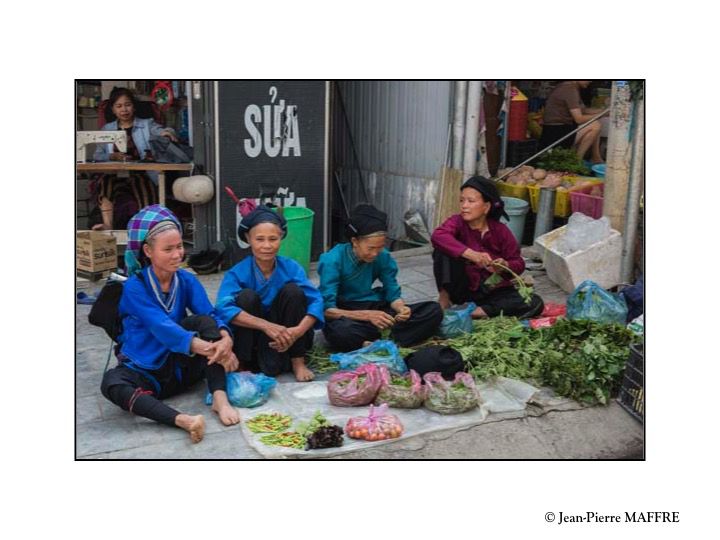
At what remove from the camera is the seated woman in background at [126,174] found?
297 inches

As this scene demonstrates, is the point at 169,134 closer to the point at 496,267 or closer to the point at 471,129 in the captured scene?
the point at 471,129

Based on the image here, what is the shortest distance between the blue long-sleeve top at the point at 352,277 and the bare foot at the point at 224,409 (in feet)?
3.53

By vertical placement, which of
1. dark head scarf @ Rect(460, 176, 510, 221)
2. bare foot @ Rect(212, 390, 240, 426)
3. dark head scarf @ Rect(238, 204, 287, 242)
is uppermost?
dark head scarf @ Rect(460, 176, 510, 221)

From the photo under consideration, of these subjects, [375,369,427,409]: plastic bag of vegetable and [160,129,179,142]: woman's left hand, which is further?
[160,129,179,142]: woman's left hand

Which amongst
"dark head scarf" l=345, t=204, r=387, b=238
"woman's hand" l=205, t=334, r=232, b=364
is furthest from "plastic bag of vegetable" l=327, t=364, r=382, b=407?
"dark head scarf" l=345, t=204, r=387, b=238

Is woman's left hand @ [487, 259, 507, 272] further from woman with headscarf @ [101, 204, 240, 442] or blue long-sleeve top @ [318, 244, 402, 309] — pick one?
woman with headscarf @ [101, 204, 240, 442]

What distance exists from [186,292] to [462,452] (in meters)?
1.71

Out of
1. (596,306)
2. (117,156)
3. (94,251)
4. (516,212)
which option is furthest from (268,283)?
(516,212)

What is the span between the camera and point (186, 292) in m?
4.41

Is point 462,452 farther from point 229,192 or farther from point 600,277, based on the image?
point 229,192

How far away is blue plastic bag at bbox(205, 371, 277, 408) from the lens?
434cm

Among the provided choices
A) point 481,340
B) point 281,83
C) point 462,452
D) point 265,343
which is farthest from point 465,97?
point 462,452

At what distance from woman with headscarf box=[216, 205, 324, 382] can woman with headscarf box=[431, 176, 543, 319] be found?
137 centimetres

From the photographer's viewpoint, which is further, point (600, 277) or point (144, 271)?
point (600, 277)
